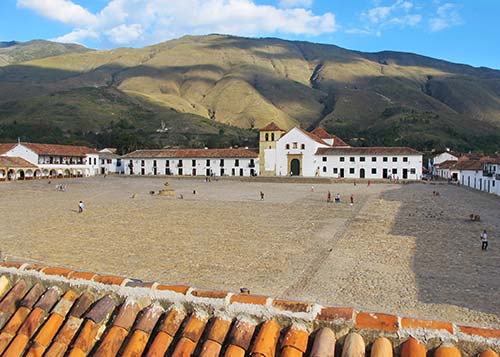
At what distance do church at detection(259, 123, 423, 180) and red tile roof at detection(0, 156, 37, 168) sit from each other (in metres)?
32.8

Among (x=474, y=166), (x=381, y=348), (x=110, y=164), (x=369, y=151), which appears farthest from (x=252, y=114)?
(x=381, y=348)

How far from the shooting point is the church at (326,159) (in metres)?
59.7

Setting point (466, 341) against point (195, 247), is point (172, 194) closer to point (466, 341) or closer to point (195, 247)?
point (195, 247)

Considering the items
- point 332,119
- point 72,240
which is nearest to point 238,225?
point 72,240

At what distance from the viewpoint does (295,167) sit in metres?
64.4

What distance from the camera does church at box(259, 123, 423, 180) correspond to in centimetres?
5972

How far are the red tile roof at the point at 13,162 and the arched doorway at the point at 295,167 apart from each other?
120 ft

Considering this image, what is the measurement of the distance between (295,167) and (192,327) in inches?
2436

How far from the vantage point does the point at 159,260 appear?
13.5m

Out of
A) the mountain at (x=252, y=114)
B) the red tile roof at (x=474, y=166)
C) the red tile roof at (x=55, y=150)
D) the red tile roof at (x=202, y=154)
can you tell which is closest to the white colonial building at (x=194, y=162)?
the red tile roof at (x=202, y=154)

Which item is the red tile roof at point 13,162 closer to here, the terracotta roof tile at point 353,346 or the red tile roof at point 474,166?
the red tile roof at point 474,166

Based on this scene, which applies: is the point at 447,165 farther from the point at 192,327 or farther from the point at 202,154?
the point at 192,327

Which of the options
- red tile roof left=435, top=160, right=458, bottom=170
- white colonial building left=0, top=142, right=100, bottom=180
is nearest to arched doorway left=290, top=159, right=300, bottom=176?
red tile roof left=435, top=160, right=458, bottom=170

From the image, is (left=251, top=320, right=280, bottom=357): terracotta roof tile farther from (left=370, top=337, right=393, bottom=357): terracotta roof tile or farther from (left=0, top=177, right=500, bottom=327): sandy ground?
(left=0, top=177, right=500, bottom=327): sandy ground
